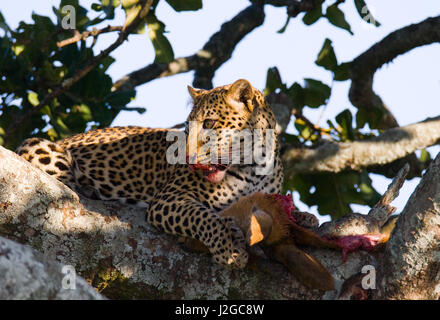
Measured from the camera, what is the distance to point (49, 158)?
20.3 feet

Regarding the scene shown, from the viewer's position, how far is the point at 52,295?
11.3 feet

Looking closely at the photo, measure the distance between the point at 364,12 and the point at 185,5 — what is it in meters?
1.90

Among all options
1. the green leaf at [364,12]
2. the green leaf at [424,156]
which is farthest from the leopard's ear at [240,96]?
the green leaf at [424,156]

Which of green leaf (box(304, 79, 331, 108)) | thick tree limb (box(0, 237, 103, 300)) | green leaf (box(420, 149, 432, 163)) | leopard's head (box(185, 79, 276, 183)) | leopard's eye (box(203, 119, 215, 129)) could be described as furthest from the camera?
green leaf (box(420, 149, 432, 163))

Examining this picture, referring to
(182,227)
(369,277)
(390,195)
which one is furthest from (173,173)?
(369,277)

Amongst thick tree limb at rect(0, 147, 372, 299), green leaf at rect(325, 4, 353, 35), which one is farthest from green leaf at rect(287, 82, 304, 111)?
thick tree limb at rect(0, 147, 372, 299)

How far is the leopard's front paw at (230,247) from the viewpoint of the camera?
15.5ft

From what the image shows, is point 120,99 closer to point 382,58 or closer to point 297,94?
point 297,94

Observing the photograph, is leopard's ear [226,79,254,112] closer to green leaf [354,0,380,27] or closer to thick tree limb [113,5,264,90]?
green leaf [354,0,380,27]

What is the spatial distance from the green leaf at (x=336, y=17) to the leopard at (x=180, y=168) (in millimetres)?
1955

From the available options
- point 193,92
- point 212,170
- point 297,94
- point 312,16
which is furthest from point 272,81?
point 212,170

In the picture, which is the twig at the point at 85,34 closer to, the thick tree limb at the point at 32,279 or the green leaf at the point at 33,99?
the green leaf at the point at 33,99

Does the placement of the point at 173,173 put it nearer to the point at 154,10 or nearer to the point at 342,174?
the point at 154,10

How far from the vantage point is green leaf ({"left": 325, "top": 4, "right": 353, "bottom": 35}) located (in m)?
7.77
